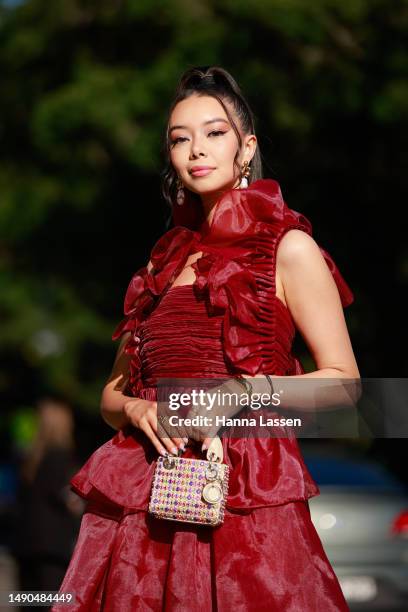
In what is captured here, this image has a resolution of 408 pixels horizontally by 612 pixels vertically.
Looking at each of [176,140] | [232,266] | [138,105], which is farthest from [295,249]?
[138,105]

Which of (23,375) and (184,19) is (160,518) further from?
(23,375)

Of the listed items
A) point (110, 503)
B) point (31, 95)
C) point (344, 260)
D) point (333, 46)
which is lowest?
point (110, 503)

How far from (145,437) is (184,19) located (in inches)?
407

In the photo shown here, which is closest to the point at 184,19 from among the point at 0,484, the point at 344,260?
the point at 344,260

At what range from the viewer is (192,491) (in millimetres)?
2688

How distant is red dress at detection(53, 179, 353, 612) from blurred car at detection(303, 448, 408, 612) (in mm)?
5914

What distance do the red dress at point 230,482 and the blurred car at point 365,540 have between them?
5.91 m

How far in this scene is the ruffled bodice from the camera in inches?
110

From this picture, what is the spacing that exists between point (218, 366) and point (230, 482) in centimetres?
30

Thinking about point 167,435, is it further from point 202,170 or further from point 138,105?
point 138,105

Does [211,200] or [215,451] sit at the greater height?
[211,200]

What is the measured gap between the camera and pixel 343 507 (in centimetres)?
884

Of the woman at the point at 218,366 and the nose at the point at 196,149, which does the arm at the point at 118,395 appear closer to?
the woman at the point at 218,366

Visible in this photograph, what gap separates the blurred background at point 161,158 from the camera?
9.55m
